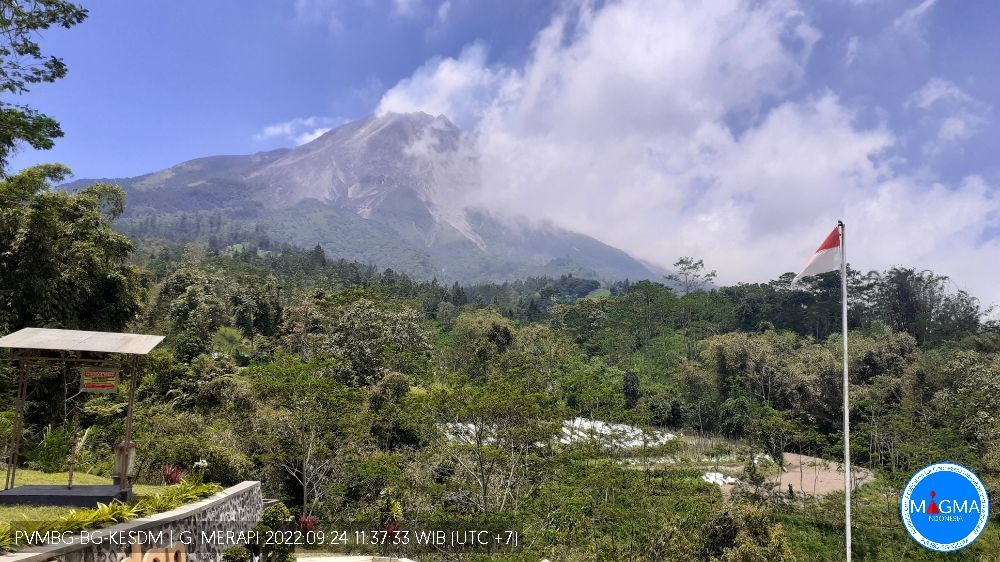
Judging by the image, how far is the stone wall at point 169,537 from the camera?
448 cm

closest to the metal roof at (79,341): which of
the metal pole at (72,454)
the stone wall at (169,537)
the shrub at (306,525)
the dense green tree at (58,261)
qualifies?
the metal pole at (72,454)

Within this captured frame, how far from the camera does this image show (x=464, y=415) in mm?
15039

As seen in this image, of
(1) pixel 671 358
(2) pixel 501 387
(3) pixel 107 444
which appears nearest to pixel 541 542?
(2) pixel 501 387

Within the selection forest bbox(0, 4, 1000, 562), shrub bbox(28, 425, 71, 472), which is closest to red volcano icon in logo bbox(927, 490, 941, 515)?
forest bbox(0, 4, 1000, 562)

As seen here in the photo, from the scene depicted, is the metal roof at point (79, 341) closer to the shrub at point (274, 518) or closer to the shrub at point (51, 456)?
the shrub at point (274, 518)

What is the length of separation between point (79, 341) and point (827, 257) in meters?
10.7

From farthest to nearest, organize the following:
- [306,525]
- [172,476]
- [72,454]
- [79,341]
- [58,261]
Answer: [58,261]
[306,525]
[172,476]
[72,454]
[79,341]

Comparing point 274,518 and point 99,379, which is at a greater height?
point 99,379

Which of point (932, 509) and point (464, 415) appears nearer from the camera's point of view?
point (932, 509)

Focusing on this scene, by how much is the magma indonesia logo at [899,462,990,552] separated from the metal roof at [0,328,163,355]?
10797 mm

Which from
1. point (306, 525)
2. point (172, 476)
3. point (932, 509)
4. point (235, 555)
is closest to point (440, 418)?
point (306, 525)

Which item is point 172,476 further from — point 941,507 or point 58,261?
point 941,507

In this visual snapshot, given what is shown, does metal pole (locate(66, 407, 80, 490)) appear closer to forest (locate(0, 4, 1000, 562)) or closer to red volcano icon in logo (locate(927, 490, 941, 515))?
forest (locate(0, 4, 1000, 562))

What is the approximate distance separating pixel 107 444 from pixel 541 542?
11827 mm
